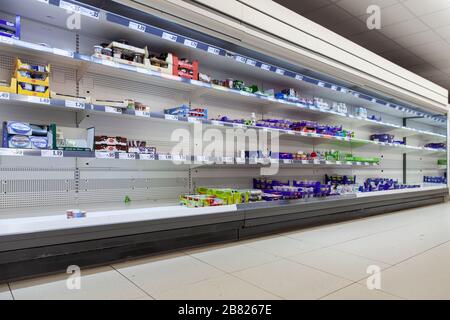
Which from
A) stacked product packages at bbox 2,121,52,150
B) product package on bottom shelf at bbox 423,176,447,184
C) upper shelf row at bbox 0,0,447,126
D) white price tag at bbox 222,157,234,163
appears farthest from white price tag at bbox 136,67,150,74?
product package on bottom shelf at bbox 423,176,447,184

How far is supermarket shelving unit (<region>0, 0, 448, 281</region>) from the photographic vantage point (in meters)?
2.03

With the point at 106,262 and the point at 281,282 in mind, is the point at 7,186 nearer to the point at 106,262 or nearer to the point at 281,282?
the point at 106,262

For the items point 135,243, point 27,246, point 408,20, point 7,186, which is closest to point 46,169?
point 7,186

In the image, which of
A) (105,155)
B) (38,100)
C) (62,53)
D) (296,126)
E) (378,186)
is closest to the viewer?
(38,100)

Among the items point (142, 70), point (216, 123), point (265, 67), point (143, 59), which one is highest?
point (265, 67)

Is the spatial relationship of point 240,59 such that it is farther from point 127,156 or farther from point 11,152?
point 11,152

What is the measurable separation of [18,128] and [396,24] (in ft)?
16.3

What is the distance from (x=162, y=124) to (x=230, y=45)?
3.44ft

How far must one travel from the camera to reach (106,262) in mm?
2168

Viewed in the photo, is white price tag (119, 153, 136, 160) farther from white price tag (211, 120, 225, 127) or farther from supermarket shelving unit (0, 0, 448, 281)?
white price tag (211, 120, 225, 127)

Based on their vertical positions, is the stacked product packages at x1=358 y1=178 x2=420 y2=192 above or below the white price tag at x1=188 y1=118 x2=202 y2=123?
below

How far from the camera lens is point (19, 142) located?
6.54ft

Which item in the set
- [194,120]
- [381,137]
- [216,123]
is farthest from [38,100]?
[381,137]

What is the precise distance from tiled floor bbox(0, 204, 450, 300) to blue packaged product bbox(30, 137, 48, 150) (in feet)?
2.79
